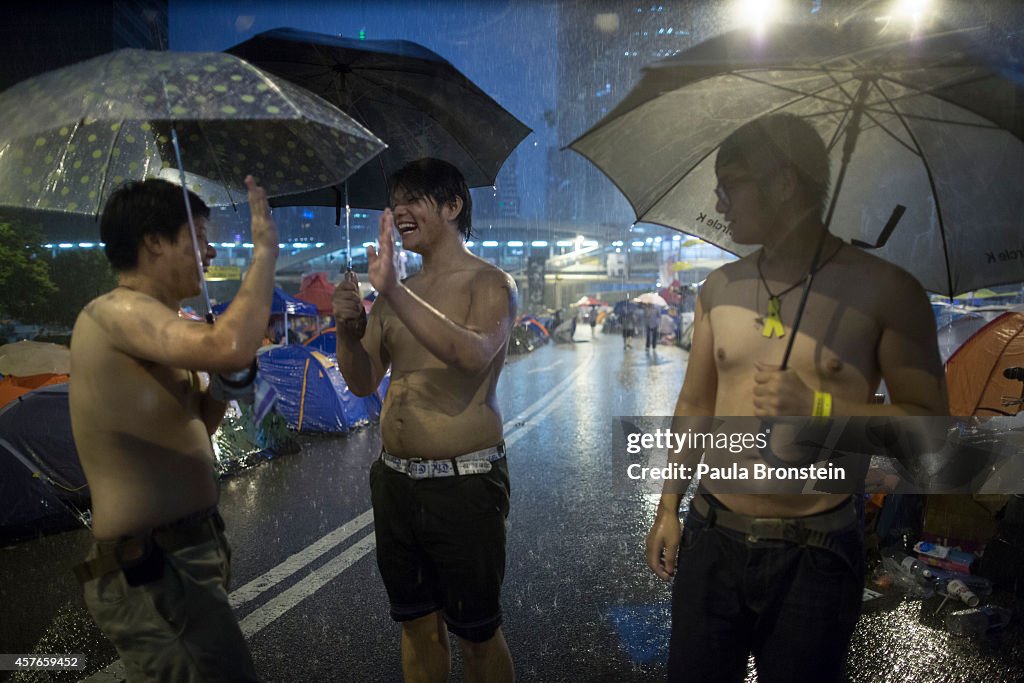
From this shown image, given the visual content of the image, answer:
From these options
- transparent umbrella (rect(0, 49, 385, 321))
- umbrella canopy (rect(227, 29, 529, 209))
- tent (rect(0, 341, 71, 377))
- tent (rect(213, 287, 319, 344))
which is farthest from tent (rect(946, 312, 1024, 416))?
tent (rect(213, 287, 319, 344))

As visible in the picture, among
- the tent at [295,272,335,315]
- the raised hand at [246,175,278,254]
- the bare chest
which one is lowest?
the tent at [295,272,335,315]

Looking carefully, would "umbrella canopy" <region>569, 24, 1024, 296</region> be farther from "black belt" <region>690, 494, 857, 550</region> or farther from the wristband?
the wristband

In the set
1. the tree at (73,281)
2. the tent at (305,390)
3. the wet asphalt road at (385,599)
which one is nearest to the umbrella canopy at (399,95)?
the wet asphalt road at (385,599)

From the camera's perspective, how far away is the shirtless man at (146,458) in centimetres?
164

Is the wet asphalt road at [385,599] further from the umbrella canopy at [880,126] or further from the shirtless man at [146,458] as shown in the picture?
the umbrella canopy at [880,126]

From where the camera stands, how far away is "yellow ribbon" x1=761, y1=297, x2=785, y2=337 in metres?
1.76

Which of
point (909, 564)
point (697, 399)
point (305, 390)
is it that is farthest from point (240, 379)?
point (305, 390)

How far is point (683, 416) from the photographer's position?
2.01 meters

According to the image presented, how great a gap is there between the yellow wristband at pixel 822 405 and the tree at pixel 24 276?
2210 centimetres

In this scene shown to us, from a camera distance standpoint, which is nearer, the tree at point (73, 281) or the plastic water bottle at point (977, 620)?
the plastic water bottle at point (977, 620)

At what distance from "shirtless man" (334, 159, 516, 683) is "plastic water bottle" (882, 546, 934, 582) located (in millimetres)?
2900

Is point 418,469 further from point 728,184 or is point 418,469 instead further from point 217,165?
point 728,184

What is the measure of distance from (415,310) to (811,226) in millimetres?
1179

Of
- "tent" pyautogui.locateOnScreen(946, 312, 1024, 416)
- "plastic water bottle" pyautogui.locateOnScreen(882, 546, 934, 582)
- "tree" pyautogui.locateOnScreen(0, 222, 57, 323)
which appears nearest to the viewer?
"plastic water bottle" pyautogui.locateOnScreen(882, 546, 934, 582)
